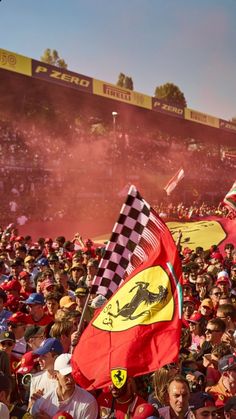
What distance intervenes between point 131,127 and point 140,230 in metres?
25.1

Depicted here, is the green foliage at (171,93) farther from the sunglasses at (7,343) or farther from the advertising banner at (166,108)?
the sunglasses at (7,343)

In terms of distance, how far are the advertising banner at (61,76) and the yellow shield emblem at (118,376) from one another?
17.0 metres

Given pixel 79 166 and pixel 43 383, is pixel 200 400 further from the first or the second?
pixel 79 166

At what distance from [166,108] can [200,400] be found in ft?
80.2

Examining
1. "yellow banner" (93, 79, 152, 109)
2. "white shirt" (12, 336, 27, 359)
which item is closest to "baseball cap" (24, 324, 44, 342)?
"white shirt" (12, 336, 27, 359)

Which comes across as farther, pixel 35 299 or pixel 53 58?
pixel 53 58

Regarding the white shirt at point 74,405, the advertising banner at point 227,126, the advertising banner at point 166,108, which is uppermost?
the advertising banner at point 166,108

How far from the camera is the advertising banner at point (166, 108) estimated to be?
85.8ft

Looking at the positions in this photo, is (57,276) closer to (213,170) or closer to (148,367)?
(148,367)

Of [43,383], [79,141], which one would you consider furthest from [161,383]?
[79,141]

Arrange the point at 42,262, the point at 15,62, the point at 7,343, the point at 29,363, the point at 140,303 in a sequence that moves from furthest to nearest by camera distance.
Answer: the point at 15,62 → the point at 42,262 → the point at 7,343 → the point at 29,363 → the point at 140,303

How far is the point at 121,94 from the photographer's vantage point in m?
23.6

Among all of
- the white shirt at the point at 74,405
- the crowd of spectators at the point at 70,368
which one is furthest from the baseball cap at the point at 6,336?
the white shirt at the point at 74,405

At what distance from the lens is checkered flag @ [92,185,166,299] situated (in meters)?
4.12
